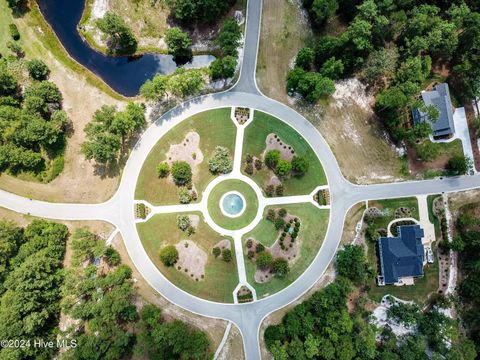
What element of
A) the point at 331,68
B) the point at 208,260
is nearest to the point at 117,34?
the point at 331,68

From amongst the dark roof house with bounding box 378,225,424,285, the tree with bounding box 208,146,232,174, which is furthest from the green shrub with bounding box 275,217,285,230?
the dark roof house with bounding box 378,225,424,285

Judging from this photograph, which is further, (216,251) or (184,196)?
(184,196)

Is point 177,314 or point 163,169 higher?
point 163,169

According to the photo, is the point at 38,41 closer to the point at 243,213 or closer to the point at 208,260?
the point at 243,213

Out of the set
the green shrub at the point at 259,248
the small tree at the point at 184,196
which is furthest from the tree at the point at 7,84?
the green shrub at the point at 259,248

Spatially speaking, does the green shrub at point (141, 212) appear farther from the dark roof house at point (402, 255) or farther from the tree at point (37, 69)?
the dark roof house at point (402, 255)

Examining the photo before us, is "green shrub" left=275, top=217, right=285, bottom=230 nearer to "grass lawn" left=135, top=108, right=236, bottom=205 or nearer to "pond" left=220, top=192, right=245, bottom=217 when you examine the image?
"pond" left=220, top=192, right=245, bottom=217

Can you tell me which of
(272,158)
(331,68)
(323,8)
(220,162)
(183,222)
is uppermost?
(323,8)

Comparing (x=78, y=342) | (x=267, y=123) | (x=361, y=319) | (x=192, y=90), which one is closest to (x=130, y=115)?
(x=192, y=90)
